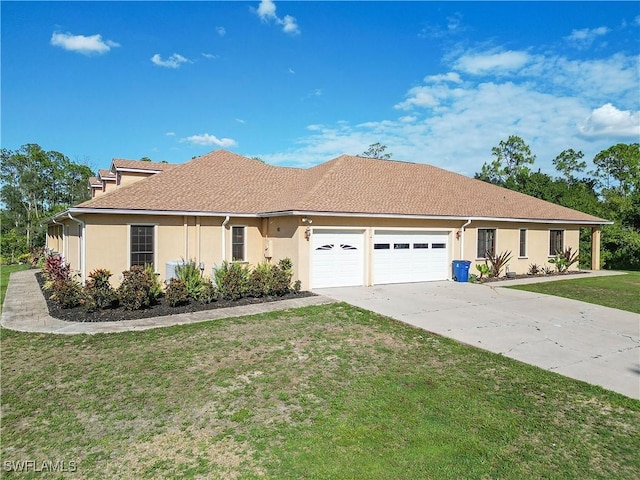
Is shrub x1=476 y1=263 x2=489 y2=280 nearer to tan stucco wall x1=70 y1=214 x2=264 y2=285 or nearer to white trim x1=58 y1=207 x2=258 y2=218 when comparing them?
tan stucco wall x1=70 y1=214 x2=264 y2=285

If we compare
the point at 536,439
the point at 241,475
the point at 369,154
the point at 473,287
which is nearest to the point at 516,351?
the point at 536,439

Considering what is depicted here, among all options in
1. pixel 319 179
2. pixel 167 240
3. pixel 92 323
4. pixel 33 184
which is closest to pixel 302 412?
pixel 92 323

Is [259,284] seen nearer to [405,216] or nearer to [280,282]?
[280,282]

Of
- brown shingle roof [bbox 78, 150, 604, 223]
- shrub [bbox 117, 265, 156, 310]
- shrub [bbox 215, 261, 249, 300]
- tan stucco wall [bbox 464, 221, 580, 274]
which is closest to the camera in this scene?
shrub [bbox 117, 265, 156, 310]

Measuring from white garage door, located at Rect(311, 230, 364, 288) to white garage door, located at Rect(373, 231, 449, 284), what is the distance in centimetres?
74

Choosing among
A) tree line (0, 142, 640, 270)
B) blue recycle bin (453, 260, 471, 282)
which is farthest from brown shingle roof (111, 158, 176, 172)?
tree line (0, 142, 640, 270)

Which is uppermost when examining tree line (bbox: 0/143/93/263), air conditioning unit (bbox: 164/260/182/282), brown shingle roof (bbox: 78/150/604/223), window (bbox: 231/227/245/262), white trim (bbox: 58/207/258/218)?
tree line (bbox: 0/143/93/263)

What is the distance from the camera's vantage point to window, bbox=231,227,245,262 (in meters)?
15.5

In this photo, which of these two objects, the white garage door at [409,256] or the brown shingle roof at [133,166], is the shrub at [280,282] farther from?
the brown shingle roof at [133,166]

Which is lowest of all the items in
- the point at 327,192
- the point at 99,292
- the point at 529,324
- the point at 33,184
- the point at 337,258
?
the point at 529,324

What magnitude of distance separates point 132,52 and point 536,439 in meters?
19.3

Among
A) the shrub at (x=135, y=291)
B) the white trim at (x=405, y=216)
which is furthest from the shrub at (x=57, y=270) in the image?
the white trim at (x=405, y=216)

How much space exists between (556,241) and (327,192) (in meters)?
13.7

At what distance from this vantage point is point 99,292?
1060cm
